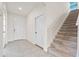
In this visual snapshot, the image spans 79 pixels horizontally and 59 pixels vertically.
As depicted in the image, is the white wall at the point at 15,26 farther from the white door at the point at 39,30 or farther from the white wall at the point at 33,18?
the white door at the point at 39,30

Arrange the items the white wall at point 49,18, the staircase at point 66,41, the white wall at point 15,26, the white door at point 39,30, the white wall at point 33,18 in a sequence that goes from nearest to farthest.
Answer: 1. the staircase at point 66,41
2. the white wall at point 15,26
3. the white wall at point 49,18
4. the white wall at point 33,18
5. the white door at point 39,30

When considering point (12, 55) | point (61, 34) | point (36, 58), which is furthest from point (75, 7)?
point (12, 55)

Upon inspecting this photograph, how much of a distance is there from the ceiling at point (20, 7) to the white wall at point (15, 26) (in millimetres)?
152

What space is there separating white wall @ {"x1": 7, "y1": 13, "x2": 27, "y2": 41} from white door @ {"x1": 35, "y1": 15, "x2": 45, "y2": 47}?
85 centimetres

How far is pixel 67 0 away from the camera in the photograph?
4.79m

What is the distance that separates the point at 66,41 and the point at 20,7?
1.78m

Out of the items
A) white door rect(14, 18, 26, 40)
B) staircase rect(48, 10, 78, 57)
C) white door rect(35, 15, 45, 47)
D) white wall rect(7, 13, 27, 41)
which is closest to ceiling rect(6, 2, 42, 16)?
white wall rect(7, 13, 27, 41)

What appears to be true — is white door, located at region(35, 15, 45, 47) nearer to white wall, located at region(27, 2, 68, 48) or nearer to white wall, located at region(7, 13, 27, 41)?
white wall, located at region(27, 2, 68, 48)

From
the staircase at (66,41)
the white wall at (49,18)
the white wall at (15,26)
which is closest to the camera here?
the staircase at (66,41)

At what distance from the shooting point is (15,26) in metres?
3.57

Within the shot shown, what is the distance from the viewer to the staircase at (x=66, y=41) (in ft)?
10.4

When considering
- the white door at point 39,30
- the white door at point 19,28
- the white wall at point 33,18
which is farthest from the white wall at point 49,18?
the white door at point 19,28

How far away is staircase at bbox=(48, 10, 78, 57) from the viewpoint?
3.16 metres

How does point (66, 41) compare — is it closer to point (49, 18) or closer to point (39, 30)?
point (49, 18)
